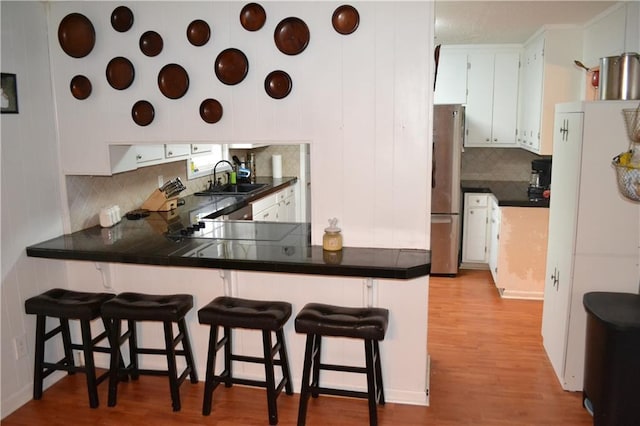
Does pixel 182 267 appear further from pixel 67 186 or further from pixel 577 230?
pixel 577 230

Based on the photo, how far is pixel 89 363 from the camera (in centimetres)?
303

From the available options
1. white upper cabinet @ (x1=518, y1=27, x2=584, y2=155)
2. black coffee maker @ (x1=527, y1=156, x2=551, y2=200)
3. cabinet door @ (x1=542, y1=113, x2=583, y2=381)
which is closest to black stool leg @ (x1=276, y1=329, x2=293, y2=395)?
cabinet door @ (x1=542, y1=113, x2=583, y2=381)

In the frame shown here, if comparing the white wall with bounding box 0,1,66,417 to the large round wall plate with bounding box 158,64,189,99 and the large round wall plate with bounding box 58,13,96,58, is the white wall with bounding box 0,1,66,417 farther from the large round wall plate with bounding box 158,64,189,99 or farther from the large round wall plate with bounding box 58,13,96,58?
the large round wall plate with bounding box 158,64,189,99

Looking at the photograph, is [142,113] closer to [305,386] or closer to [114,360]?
[114,360]

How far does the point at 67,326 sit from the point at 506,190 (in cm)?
421

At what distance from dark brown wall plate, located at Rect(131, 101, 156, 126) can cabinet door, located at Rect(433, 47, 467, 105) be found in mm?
3403

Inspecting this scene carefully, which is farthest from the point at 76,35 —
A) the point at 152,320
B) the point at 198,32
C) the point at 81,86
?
the point at 152,320

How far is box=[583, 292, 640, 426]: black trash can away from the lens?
2.61m

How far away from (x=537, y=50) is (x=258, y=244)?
3.45 metres

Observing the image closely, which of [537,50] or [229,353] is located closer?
[229,353]

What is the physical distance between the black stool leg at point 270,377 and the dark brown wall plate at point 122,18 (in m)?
2.01

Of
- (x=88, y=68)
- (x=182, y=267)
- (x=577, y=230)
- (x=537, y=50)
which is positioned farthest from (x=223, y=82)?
(x=537, y=50)

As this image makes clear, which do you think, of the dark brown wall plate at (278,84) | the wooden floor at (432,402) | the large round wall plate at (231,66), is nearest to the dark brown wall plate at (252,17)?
the large round wall plate at (231,66)

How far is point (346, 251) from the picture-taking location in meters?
3.00
